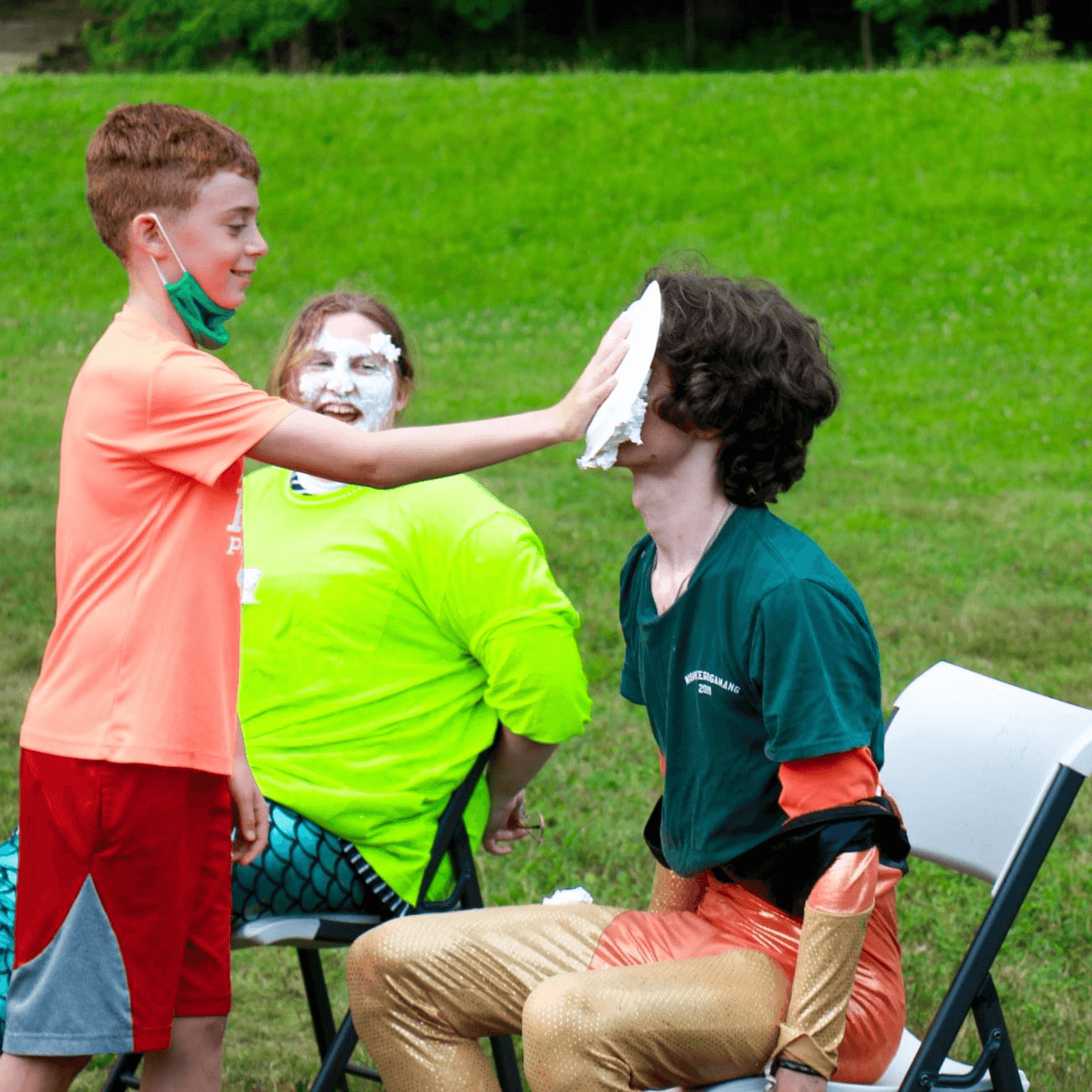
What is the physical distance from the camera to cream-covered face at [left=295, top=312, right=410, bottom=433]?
10.1ft

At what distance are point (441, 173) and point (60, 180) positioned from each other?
425 cm

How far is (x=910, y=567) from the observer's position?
292 inches

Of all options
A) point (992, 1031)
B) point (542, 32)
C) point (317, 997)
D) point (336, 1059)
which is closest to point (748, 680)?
point (992, 1031)

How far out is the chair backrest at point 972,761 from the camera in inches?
93.1

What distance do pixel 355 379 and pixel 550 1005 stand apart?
1.48 m

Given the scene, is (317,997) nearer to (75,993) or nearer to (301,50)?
(75,993)

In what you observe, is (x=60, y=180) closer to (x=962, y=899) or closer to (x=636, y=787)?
(x=636, y=787)

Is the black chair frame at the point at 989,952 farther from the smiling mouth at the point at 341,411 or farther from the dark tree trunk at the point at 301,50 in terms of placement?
the dark tree trunk at the point at 301,50

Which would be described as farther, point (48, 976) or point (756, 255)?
point (756, 255)

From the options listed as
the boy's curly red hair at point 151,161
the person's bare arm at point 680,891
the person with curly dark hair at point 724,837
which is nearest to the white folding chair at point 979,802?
the person with curly dark hair at point 724,837

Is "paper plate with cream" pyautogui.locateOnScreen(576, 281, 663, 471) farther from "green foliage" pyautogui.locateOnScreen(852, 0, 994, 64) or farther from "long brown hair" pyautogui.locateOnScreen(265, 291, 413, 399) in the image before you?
"green foliage" pyautogui.locateOnScreen(852, 0, 994, 64)

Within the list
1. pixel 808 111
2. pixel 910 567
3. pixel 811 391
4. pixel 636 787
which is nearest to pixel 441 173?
pixel 808 111

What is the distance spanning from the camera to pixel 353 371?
3.11m

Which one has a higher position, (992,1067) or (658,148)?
(658,148)
